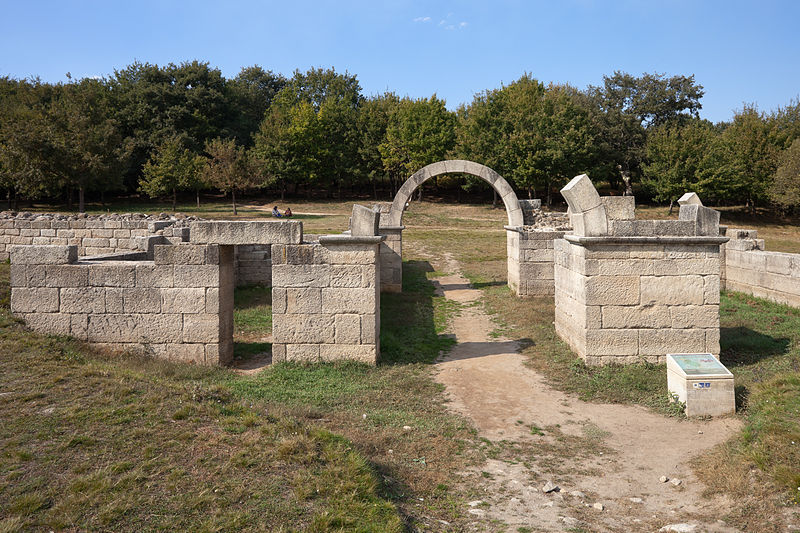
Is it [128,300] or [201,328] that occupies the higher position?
[128,300]

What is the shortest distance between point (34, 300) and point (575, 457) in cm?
802

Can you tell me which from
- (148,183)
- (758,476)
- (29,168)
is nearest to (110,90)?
(148,183)

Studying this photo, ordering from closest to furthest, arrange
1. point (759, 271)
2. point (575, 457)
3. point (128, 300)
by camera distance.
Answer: point (575, 457) < point (128, 300) < point (759, 271)

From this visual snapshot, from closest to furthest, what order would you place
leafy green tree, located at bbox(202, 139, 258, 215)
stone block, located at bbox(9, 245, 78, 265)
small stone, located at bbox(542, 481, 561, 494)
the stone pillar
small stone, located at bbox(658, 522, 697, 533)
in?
small stone, located at bbox(658, 522, 697, 533) < small stone, located at bbox(542, 481, 561, 494) < stone block, located at bbox(9, 245, 78, 265) < the stone pillar < leafy green tree, located at bbox(202, 139, 258, 215)

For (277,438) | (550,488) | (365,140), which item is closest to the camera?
(550,488)

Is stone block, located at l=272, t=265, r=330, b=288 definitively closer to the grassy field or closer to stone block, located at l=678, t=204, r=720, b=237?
the grassy field

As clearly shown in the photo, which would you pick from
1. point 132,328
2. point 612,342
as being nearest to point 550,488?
point 612,342

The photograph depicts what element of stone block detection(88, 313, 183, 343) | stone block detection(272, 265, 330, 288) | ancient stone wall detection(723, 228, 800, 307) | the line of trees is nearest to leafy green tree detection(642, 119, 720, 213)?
the line of trees

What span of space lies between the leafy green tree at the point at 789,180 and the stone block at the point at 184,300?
3470 cm

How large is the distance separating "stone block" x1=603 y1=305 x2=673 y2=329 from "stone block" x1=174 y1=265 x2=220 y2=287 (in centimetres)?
586

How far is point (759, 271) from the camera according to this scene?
13.2 m

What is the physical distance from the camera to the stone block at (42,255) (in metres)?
8.23

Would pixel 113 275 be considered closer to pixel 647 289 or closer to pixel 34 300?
pixel 34 300

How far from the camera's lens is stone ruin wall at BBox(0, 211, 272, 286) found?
14992 millimetres
